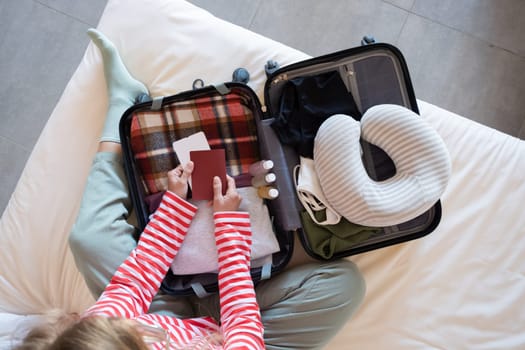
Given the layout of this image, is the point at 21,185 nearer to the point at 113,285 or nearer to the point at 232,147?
the point at 113,285

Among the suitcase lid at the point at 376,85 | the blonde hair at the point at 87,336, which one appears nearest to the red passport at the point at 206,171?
the suitcase lid at the point at 376,85

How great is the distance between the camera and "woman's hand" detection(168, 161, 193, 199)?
822mm

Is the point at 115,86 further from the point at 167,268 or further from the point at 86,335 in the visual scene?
the point at 86,335

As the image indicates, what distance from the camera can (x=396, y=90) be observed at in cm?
83

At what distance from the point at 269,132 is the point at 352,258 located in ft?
1.12

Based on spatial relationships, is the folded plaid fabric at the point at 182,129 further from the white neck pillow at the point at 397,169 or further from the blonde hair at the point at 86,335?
the blonde hair at the point at 86,335

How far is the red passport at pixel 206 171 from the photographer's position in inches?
32.6

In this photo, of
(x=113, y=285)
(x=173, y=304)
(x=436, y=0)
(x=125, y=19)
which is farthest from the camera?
(x=436, y=0)

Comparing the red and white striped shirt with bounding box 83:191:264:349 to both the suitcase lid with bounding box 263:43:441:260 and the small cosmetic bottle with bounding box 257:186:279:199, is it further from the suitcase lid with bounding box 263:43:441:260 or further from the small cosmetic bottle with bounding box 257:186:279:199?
the suitcase lid with bounding box 263:43:441:260

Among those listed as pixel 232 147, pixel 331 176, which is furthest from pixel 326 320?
pixel 232 147

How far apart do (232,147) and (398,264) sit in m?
0.46

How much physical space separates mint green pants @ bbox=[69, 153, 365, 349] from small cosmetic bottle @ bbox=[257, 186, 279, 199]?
176 mm

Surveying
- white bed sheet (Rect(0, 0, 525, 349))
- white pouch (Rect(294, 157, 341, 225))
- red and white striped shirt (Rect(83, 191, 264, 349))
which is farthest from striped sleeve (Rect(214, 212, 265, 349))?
white bed sheet (Rect(0, 0, 525, 349))

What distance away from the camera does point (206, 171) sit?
2.73 feet
